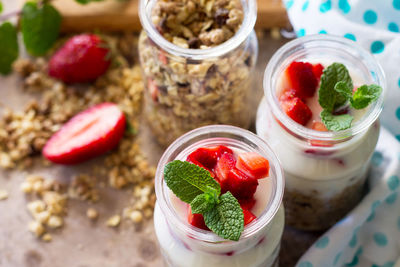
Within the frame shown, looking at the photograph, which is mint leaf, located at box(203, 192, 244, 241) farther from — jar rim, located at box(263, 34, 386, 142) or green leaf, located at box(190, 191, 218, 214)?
jar rim, located at box(263, 34, 386, 142)

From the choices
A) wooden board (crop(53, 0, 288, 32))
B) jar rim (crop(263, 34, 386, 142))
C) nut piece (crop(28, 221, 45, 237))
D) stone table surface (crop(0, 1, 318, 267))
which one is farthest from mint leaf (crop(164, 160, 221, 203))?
wooden board (crop(53, 0, 288, 32))

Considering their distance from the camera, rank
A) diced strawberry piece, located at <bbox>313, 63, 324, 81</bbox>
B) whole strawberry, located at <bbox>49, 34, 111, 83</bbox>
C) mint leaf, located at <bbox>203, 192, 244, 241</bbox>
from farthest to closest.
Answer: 1. whole strawberry, located at <bbox>49, 34, 111, 83</bbox>
2. diced strawberry piece, located at <bbox>313, 63, 324, 81</bbox>
3. mint leaf, located at <bbox>203, 192, 244, 241</bbox>

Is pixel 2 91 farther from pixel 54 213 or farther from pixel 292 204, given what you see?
pixel 292 204

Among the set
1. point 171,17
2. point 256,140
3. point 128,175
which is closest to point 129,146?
point 128,175

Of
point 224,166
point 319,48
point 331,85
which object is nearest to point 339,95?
point 331,85

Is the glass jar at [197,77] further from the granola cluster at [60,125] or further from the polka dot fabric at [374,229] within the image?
the polka dot fabric at [374,229]

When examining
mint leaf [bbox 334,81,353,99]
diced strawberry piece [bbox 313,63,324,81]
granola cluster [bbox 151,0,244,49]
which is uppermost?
granola cluster [bbox 151,0,244,49]

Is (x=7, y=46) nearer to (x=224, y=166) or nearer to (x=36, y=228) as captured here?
(x=36, y=228)
